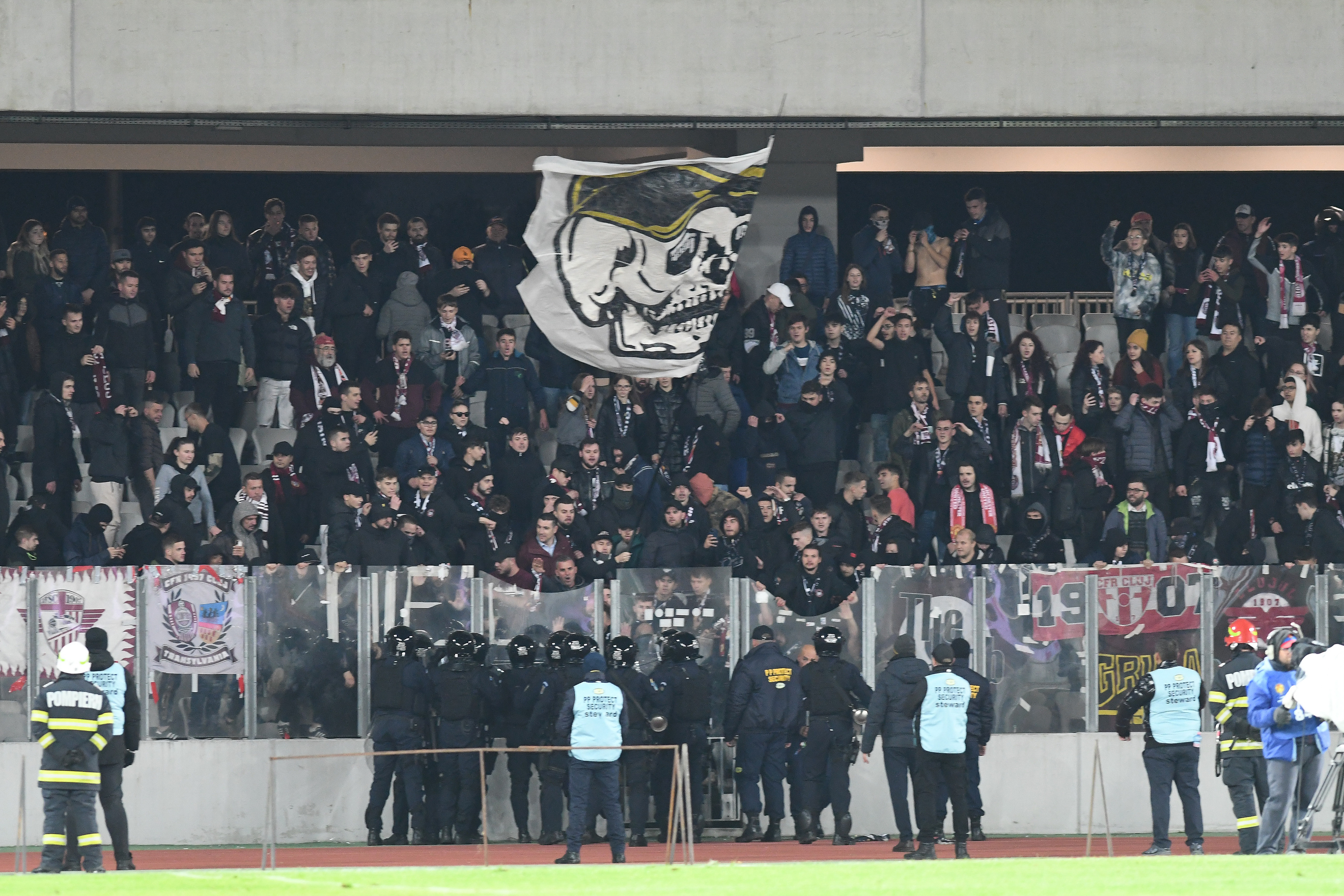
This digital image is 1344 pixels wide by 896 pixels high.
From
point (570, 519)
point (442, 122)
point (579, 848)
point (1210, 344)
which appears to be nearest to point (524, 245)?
point (442, 122)

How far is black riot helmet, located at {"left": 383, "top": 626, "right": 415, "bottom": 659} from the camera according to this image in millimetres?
19422

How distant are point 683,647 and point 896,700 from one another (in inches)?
78.3

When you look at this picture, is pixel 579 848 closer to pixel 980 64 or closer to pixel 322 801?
pixel 322 801

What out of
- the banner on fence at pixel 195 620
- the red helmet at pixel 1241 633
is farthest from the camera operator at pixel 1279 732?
the banner on fence at pixel 195 620

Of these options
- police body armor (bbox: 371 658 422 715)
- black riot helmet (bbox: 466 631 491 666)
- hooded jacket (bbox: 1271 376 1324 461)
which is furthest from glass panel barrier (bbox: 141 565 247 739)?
hooded jacket (bbox: 1271 376 1324 461)

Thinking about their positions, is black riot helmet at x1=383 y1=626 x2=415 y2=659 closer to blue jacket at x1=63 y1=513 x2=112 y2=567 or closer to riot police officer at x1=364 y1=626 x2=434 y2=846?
riot police officer at x1=364 y1=626 x2=434 y2=846

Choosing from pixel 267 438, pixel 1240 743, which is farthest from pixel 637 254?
Result: pixel 1240 743

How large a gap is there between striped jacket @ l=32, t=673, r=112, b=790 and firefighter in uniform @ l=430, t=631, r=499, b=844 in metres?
3.64

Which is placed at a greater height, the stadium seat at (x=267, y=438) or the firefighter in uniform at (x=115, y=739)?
the stadium seat at (x=267, y=438)

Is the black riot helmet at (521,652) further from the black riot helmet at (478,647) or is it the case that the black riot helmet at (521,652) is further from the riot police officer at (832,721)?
the riot police officer at (832,721)

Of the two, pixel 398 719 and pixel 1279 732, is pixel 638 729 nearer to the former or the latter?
pixel 398 719

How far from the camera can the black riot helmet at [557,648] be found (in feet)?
63.4

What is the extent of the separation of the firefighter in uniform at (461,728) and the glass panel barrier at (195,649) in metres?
1.95

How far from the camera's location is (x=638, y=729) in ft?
62.7
